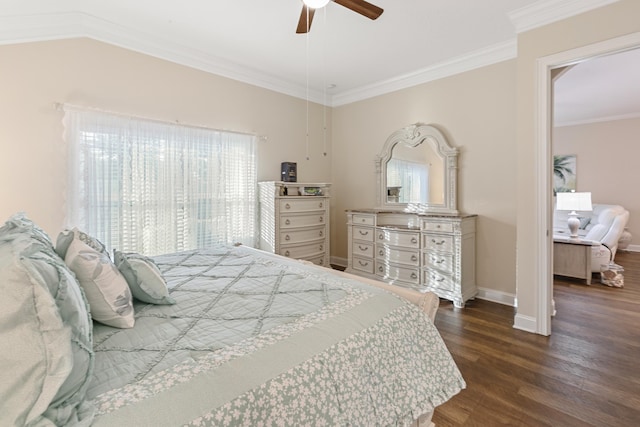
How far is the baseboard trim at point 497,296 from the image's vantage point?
10.8 feet

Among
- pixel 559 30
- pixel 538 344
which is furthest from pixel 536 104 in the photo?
pixel 538 344

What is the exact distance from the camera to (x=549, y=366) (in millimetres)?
2135

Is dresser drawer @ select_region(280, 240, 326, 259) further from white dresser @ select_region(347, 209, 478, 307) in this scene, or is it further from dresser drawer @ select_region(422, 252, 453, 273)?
dresser drawer @ select_region(422, 252, 453, 273)

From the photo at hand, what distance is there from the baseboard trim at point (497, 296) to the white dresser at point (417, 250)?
4.1 inches

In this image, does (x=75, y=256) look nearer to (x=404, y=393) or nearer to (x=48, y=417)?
(x=48, y=417)

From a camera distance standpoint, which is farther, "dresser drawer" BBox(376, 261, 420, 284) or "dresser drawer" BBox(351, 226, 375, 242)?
"dresser drawer" BBox(351, 226, 375, 242)

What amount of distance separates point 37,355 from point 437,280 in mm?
3380

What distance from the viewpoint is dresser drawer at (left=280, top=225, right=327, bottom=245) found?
12.4ft

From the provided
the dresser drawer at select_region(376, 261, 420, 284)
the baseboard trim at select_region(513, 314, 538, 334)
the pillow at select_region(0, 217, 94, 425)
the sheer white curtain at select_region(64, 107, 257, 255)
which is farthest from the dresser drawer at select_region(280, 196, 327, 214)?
the pillow at select_region(0, 217, 94, 425)

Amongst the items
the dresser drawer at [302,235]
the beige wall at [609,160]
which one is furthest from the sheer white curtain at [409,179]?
the beige wall at [609,160]

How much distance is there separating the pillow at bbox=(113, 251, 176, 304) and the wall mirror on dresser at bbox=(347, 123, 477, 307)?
9.21 ft

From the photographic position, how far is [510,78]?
322 cm

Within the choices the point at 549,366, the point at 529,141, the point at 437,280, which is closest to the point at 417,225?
the point at 437,280

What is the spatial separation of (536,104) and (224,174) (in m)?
3.15
